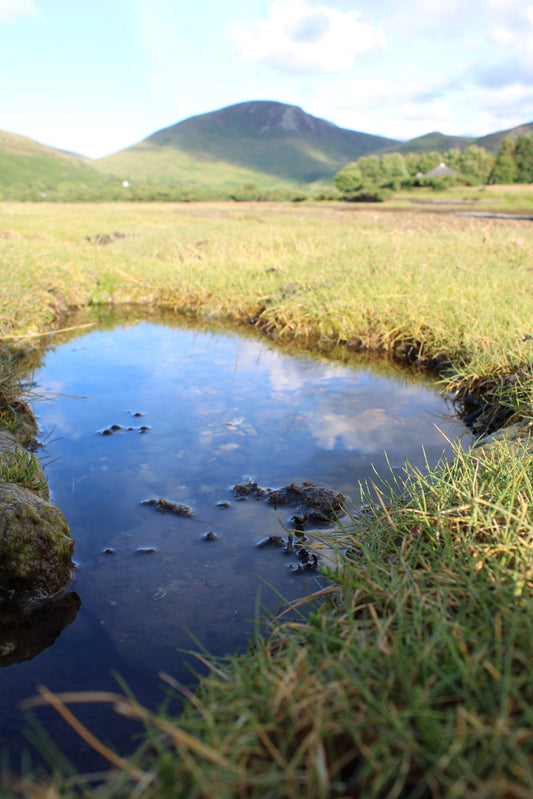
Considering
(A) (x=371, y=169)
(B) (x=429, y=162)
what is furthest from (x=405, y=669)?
(B) (x=429, y=162)

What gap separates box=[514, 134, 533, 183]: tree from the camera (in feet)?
172

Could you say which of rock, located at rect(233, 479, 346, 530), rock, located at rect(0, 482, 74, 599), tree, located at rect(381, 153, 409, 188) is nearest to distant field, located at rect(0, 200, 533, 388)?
rock, located at rect(233, 479, 346, 530)

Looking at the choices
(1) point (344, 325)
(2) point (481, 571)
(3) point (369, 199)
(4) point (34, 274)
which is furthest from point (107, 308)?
(3) point (369, 199)

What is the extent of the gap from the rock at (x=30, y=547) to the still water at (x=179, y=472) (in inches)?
6.9

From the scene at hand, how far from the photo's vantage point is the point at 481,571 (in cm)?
214

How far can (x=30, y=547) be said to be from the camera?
2.81 meters

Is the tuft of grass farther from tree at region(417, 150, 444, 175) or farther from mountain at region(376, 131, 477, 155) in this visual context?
mountain at region(376, 131, 477, 155)

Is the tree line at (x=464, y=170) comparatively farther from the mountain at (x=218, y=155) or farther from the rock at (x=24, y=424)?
the mountain at (x=218, y=155)

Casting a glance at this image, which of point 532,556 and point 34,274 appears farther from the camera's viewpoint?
point 34,274

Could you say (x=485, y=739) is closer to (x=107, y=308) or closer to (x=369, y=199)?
(x=107, y=308)

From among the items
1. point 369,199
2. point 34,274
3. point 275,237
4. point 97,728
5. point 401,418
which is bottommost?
point 97,728

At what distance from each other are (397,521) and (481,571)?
0.77 meters

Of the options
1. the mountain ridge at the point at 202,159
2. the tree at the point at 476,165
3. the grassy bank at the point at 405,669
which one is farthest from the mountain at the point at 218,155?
the grassy bank at the point at 405,669

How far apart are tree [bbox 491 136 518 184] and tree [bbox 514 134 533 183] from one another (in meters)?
0.46
